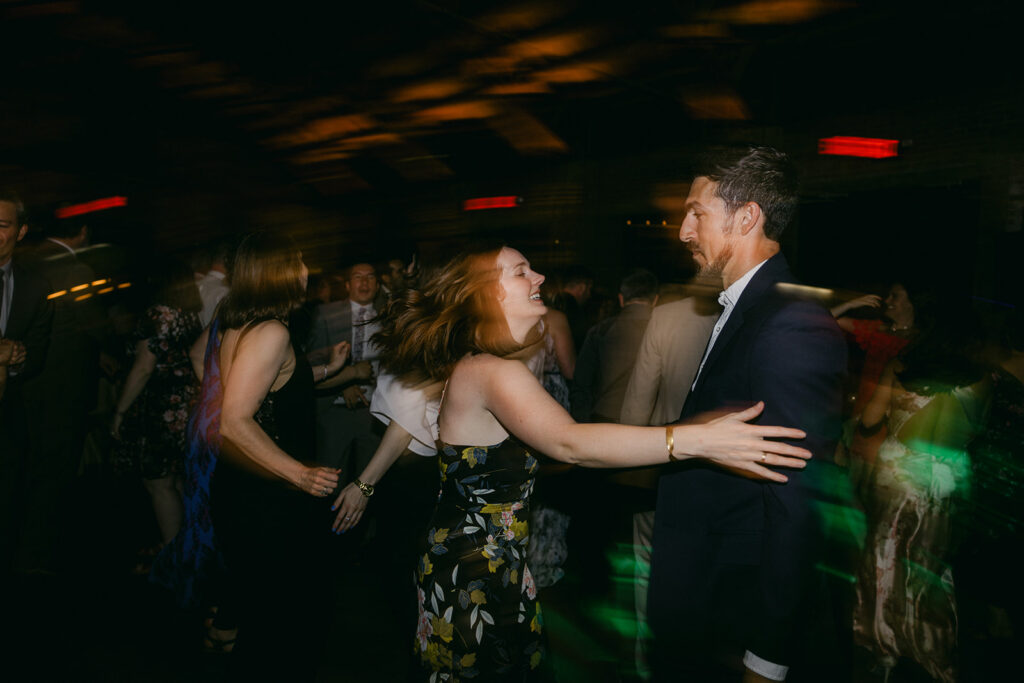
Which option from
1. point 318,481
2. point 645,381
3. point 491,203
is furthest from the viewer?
point 491,203

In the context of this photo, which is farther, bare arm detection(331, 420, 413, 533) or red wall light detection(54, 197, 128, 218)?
red wall light detection(54, 197, 128, 218)

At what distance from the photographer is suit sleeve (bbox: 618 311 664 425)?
8.87 ft

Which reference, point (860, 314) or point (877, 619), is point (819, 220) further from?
point (877, 619)

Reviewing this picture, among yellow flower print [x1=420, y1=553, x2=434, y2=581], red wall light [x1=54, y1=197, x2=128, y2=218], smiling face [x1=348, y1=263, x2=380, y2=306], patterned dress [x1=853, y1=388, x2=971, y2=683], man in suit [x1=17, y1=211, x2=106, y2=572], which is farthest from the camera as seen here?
red wall light [x1=54, y1=197, x2=128, y2=218]

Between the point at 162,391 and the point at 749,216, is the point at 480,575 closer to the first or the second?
the point at 749,216

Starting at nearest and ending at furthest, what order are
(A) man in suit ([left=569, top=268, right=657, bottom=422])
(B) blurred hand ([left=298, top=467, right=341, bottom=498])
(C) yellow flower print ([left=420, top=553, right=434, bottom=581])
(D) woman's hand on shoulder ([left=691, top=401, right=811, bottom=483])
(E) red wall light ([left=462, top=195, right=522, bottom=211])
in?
1. (D) woman's hand on shoulder ([left=691, top=401, right=811, bottom=483])
2. (C) yellow flower print ([left=420, top=553, right=434, bottom=581])
3. (B) blurred hand ([left=298, top=467, right=341, bottom=498])
4. (A) man in suit ([left=569, top=268, right=657, bottom=422])
5. (E) red wall light ([left=462, top=195, right=522, bottom=211])

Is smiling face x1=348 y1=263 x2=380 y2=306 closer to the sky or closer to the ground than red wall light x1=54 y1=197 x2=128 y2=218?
closer to the ground

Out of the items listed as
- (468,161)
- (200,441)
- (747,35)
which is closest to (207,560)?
(200,441)

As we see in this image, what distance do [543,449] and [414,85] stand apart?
377 inches

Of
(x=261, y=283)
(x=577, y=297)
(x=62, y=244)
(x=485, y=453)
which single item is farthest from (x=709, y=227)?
(x=577, y=297)

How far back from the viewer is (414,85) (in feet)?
33.1

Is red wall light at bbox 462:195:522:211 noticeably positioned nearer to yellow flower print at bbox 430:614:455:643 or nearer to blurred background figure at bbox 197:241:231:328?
blurred background figure at bbox 197:241:231:328

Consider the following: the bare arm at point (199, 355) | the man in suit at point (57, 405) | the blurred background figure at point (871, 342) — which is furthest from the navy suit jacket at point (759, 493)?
the man in suit at point (57, 405)

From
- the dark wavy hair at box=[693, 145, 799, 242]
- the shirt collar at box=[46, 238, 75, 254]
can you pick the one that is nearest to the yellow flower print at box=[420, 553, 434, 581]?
the dark wavy hair at box=[693, 145, 799, 242]
